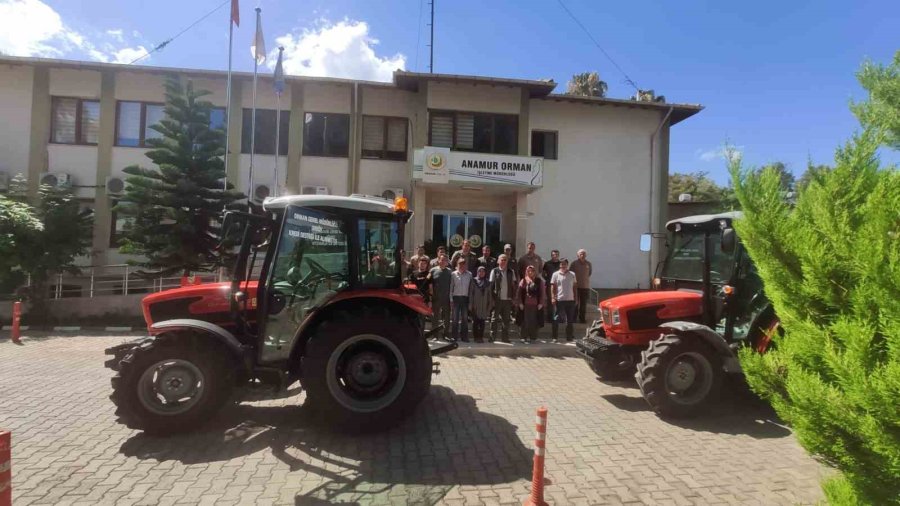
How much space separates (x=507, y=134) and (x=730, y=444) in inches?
476

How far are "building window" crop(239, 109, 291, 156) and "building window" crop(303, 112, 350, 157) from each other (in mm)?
627

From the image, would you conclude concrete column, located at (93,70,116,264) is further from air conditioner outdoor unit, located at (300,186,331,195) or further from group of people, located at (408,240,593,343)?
group of people, located at (408,240,593,343)

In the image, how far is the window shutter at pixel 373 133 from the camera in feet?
49.5

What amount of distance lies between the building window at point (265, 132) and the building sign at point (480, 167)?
460 cm

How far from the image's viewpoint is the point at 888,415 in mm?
→ 1630

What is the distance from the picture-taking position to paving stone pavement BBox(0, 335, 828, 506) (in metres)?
3.36

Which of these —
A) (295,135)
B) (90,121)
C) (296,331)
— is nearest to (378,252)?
(296,331)

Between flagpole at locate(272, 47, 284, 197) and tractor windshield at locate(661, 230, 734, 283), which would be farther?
flagpole at locate(272, 47, 284, 197)

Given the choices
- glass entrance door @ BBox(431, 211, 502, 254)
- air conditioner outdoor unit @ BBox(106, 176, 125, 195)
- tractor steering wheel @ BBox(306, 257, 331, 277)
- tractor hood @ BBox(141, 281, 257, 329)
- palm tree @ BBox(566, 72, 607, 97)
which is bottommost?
tractor hood @ BBox(141, 281, 257, 329)

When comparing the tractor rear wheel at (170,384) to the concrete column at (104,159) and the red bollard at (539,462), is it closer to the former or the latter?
the red bollard at (539,462)

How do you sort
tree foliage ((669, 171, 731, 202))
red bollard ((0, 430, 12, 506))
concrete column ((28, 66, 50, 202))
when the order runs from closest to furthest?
red bollard ((0, 430, 12, 506)) → concrete column ((28, 66, 50, 202)) → tree foliage ((669, 171, 731, 202))

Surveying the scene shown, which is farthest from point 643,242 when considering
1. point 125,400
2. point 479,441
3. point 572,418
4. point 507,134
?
point 507,134

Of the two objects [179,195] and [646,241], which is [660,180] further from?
[179,195]

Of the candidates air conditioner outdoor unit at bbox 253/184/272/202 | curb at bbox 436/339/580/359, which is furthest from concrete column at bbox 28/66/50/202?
curb at bbox 436/339/580/359
